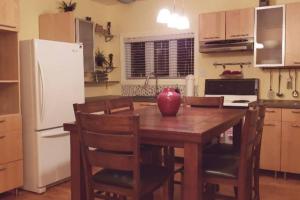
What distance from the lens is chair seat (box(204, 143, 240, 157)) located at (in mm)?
2529

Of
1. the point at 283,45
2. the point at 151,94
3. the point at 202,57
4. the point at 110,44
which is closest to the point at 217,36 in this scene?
the point at 202,57

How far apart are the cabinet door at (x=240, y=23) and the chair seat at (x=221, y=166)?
7.25 feet

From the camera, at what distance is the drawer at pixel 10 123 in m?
3.11

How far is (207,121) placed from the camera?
90.1 inches

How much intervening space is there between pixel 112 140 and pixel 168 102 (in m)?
0.86

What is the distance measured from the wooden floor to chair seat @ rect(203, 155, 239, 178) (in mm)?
1026

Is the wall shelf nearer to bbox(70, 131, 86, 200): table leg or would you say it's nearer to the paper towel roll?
the paper towel roll

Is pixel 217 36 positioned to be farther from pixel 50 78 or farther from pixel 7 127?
pixel 7 127

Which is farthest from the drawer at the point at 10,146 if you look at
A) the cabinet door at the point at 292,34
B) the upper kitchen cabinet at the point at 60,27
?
the cabinet door at the point at 292,34

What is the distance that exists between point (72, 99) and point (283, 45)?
8.63ft

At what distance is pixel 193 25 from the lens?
15.6ft

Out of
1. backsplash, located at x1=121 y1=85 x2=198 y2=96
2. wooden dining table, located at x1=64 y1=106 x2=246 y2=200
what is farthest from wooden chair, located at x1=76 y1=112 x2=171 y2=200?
backsplash, located at x1=121 y1=85 x2=198 y2=96

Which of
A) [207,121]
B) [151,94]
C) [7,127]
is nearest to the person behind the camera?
[207,121]

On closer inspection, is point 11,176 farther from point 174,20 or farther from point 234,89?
point 234,89
